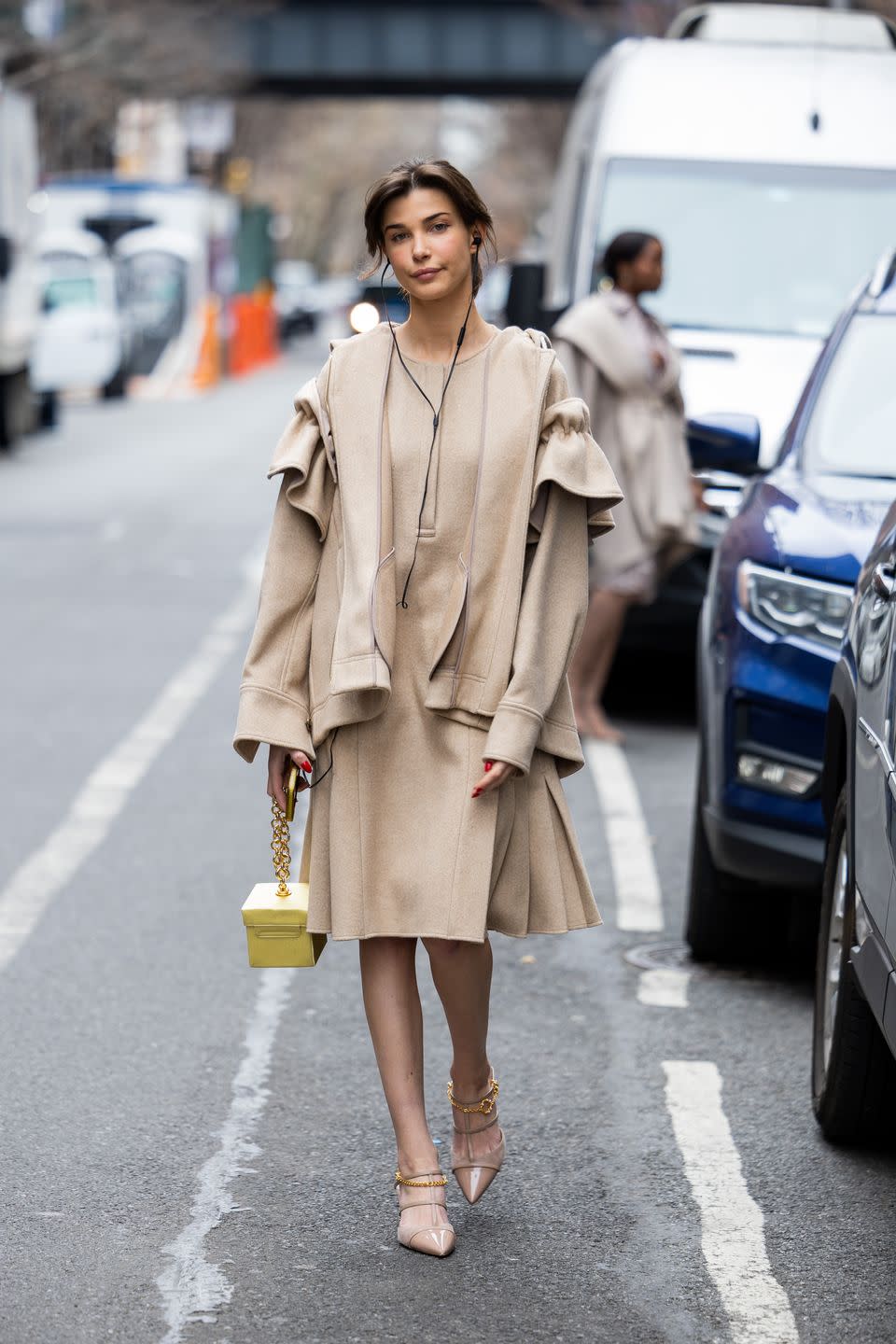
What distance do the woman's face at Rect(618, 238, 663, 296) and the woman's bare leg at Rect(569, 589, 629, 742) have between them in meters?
1.14

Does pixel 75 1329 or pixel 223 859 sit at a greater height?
pixel 75 1329

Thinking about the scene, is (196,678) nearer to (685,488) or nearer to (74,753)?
(74,753)

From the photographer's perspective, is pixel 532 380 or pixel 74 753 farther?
pixel 74 753

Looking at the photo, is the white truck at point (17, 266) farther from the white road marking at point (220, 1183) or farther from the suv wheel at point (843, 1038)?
the suv wheel at point (843, 1038)

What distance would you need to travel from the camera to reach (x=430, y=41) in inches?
1959

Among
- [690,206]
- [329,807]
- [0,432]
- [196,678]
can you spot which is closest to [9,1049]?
[329,807]

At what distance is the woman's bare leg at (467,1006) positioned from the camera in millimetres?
4191

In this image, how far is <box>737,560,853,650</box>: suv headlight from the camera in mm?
5688

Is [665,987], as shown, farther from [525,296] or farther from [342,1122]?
[525,296]

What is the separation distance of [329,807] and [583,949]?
2.32 metres

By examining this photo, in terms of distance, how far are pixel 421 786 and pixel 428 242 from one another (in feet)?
3.02

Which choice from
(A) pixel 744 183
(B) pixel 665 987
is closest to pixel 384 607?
(B) pixel 665 987

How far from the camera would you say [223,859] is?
7.29 meters

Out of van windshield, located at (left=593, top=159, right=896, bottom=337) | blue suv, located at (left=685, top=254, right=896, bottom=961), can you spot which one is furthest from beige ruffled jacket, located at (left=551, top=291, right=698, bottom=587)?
blue suv, located at (left=685, top=254, right=896, bottom=961)
